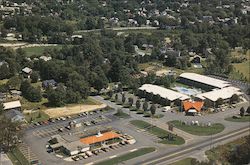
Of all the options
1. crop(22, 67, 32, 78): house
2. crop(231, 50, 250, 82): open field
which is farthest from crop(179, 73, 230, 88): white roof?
crop(22, 67, 32, 78): house

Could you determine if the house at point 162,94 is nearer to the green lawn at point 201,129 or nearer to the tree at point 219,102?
the tree at point 219,102

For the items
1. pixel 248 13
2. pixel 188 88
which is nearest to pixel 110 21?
pixel 248 13

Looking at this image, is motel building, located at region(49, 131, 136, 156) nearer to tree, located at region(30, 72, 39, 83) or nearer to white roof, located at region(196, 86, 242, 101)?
white roof, located at region(196, 86, 242, 101)

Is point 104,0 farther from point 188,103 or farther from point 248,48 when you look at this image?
point 188,103

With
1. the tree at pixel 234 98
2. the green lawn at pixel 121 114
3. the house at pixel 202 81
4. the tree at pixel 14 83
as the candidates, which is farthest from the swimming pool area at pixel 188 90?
the tree at pixel 14 83

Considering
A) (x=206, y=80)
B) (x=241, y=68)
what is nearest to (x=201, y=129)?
(x=206, y=80)
